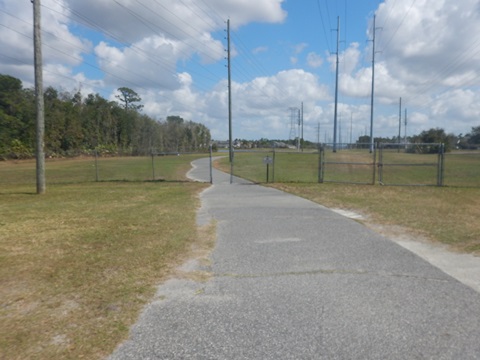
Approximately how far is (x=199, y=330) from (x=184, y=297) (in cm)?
88

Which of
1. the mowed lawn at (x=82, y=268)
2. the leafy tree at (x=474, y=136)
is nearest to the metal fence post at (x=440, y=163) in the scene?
the mowed lawn at (x=82, y=268)

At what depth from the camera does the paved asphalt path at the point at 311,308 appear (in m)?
3.26

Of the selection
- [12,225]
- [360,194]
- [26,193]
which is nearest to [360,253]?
[12,225]

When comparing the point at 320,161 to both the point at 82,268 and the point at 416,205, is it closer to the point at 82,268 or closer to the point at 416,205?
the point at 416,205

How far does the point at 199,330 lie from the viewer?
3.59m

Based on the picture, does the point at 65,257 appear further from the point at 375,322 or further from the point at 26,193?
the point at 26,193

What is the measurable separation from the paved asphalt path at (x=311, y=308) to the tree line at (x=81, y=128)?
47109 millimetres

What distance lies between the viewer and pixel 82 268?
5.41 metres

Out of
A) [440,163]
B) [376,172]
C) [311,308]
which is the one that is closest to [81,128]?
[376,172]

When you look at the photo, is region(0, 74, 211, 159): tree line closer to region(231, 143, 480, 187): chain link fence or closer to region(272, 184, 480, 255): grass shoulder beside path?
region(231, 143, 480, 187): chain link fence

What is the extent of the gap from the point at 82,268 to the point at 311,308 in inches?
126

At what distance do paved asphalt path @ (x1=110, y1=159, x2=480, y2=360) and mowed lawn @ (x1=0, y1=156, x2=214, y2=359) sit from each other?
1.14 ft

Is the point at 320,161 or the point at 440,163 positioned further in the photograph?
the point at 320,161

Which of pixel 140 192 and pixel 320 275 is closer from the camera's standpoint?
pixel 320 275
